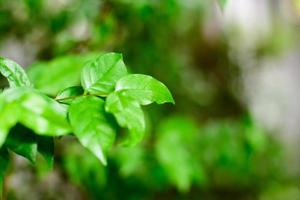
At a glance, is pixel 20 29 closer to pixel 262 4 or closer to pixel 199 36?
pixel 199 36

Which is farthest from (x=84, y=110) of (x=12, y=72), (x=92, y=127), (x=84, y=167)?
(x=84, y=167)

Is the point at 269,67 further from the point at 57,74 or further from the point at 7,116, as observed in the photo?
the point at 7,116

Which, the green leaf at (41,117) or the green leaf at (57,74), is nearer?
the green leaf at (41,117)

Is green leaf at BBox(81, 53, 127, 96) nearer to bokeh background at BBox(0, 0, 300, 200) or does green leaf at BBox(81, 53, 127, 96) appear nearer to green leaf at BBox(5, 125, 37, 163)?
green leaf at BBox(5, 125, 37, 163)

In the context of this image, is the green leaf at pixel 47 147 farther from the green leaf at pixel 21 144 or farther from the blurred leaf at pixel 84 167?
the blurred leaf at pixel 84 167

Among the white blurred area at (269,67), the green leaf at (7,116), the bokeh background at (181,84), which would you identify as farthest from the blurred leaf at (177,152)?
the white blurred area at (269,67)

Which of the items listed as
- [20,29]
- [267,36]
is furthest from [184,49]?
[20,29]

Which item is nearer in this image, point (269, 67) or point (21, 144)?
point (21, 144)
